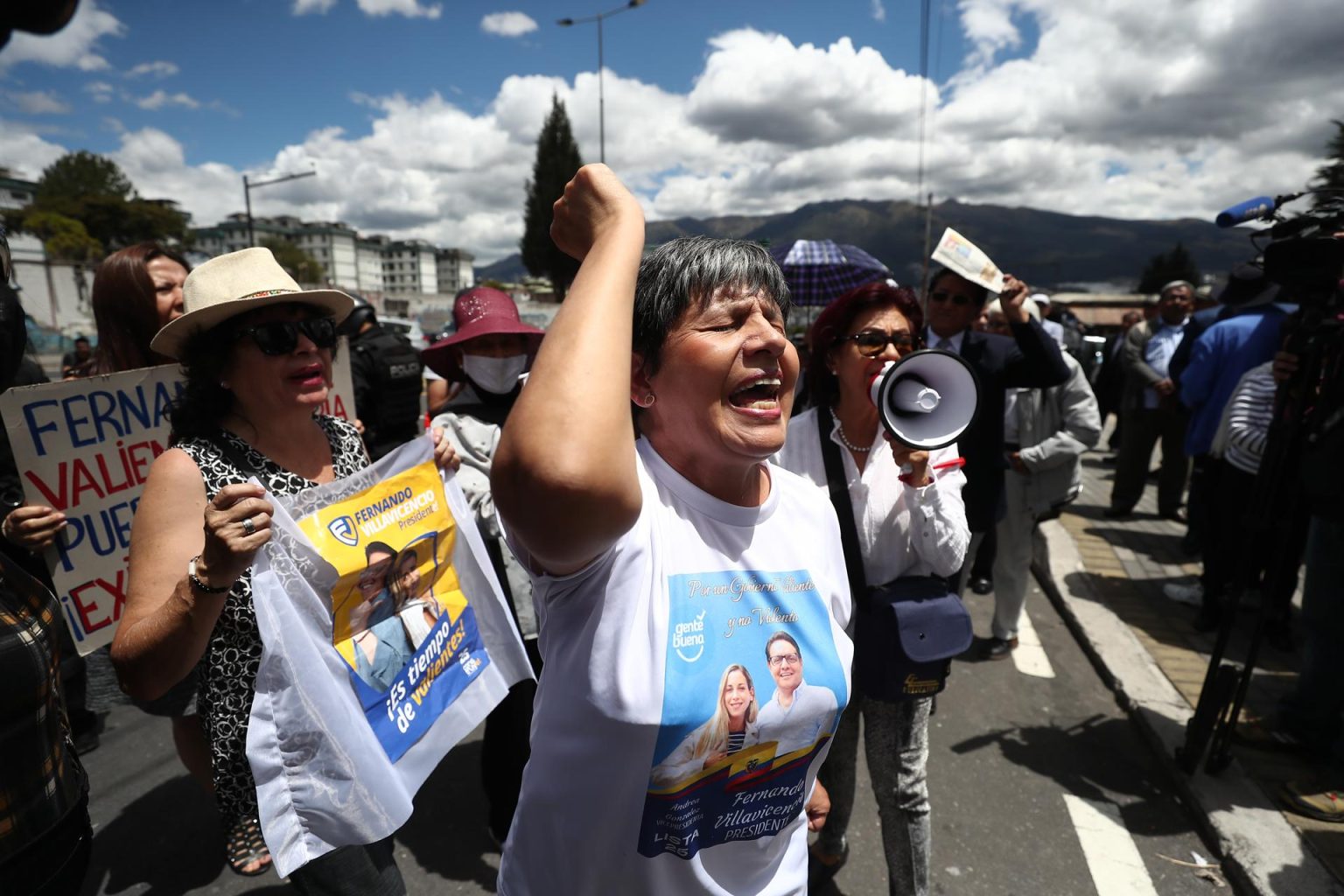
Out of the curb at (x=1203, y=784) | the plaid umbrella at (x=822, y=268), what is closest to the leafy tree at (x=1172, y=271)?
the plaid umbrella at (x=822, y=268)

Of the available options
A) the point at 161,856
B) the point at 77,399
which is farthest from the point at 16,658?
the point at 161,856

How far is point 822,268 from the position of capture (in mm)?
6227

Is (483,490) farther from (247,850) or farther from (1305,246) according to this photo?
(1305,246)

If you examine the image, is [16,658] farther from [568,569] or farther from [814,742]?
[814,742]

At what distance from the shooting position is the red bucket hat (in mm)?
3037

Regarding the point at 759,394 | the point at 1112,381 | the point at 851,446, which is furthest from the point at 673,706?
the point at 1112,381

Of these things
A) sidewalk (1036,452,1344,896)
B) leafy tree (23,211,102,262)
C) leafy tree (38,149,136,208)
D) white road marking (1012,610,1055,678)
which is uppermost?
leafy tree (38,149,136,208)

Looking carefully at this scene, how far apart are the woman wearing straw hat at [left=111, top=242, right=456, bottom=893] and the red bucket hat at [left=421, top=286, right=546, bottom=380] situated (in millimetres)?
876

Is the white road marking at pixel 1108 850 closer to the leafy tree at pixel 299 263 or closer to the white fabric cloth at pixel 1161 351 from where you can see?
the white fabric cloth at pixel 1161 351

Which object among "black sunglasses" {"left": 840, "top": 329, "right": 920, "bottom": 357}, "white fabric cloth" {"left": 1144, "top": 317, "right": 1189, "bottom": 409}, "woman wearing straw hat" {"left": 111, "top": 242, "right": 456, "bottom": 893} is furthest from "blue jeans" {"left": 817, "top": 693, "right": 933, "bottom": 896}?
"white fabric cloth" {"left": 1144, "top": 317, "right": 1189, "bottom": 409}

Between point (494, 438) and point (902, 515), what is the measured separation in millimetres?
1560

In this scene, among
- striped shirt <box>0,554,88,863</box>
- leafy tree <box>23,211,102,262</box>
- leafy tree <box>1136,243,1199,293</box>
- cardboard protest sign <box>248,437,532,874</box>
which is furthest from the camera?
leafy tree <box>1136,243,1199,293</box>

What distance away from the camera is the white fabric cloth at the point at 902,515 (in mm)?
2004

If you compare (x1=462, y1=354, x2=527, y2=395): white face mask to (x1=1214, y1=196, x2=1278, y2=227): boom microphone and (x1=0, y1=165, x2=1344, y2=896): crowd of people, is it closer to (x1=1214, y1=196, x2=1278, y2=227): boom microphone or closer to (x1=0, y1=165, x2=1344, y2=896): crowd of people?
(x1=0, y1=165, x2=1344, y2=896): crowd of people
